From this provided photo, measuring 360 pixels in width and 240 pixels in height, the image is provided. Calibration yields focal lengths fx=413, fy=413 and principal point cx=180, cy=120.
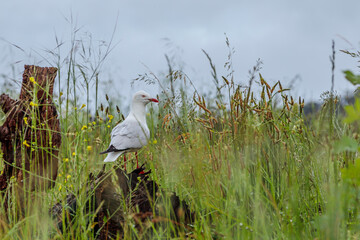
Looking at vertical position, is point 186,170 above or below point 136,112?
below

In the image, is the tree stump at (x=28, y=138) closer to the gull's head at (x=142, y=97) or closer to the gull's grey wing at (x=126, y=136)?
the gull's grey wing at (x=126, y=136)

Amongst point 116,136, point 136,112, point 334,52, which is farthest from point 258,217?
point 136,112

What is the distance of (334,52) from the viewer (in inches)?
72.9

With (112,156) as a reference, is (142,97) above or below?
above

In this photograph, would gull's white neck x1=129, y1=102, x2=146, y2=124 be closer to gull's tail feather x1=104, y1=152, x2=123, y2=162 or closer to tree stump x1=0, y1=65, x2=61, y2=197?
gull's tail feather x1=104, y1=152, x2=123, y2=162

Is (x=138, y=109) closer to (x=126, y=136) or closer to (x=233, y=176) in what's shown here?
(x=126, y=136)

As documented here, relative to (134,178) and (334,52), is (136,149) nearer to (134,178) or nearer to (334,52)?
(134,178)

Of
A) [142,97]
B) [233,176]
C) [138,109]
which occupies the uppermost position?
[142,97]

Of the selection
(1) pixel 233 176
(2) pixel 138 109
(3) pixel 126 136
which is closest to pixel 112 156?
(3) pixel 126 136

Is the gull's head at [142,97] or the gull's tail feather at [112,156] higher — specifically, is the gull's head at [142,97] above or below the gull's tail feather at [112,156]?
above

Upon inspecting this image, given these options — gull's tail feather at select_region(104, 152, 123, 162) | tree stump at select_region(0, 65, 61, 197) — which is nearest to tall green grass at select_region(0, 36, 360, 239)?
tree stump at select_region(0, 65, 61, 197)

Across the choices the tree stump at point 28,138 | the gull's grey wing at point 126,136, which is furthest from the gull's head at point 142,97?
the tree stump at point 28,138

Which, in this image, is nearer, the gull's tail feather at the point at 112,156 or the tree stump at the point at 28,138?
the tree stump at the point at 28,138

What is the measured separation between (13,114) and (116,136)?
3.42 feet
